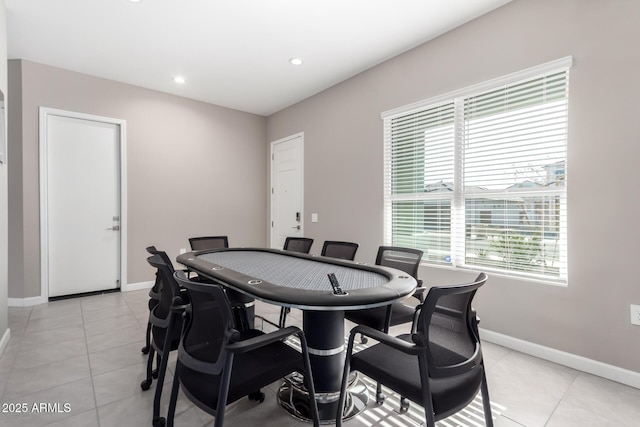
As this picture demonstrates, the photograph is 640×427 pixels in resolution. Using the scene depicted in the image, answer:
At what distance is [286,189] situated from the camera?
5438 millimetres

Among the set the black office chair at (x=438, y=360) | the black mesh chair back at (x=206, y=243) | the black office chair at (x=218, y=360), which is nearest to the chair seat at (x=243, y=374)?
the black office chair at (x=218, y=360)

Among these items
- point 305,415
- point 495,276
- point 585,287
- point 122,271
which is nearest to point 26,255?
point 122,271

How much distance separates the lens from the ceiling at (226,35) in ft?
9.08

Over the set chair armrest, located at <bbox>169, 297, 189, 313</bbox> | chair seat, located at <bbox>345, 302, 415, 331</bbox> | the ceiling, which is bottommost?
chair seat, located at <bbox>345, 302, 415, 331</bbox>

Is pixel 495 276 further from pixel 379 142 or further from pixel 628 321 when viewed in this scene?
pixel 379 142

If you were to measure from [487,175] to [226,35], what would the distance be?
9.71 feet

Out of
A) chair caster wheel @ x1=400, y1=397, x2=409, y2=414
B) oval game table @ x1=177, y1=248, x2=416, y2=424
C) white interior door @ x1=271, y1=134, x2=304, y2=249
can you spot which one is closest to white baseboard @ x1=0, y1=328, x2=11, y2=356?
oval game table @ x1=177, y1=248, x2=416, y2=424

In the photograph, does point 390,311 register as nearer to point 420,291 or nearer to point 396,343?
point 420,291

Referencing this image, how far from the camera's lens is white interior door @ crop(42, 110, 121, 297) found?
3.97m

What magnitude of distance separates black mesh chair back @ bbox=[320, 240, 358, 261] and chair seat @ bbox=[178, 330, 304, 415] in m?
1.51

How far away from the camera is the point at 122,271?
4418mm

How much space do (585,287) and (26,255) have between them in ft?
19.0

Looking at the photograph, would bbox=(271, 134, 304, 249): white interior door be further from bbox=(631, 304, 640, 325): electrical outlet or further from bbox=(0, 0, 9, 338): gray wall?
bbox=(631, 304, 640, 325): electrical outlet

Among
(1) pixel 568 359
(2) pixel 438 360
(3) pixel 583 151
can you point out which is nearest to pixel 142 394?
(2) pixel 438 360
